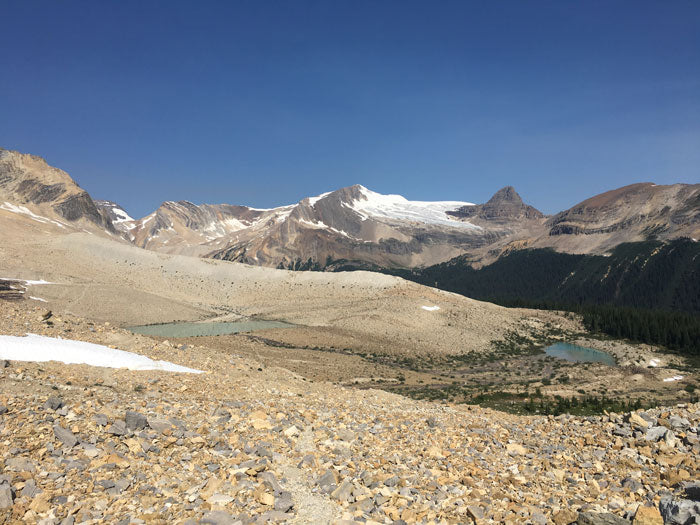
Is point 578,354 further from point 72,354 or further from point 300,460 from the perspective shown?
point 72,354

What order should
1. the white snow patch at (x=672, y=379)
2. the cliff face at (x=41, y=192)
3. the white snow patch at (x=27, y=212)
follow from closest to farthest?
the white snow patch at (x=672, y=379) < the white snow patch at (x=27, y=212) < the cliff face at (x=41, y=192)

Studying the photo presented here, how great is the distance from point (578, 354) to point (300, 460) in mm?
75891

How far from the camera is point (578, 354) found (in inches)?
2931

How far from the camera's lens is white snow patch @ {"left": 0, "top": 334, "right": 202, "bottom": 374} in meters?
18.8

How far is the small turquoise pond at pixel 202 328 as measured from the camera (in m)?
68.4

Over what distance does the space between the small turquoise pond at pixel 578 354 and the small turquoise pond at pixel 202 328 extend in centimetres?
4790

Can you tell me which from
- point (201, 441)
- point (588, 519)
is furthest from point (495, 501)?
point (201, 441)

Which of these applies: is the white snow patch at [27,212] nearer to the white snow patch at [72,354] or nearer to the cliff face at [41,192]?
the cliff face at [41,192]

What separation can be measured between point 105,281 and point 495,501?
99.3 metres

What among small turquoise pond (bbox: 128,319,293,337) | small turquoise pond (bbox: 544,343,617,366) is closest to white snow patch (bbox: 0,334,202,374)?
small turquoise pond (bbox: 128,319,293,337)

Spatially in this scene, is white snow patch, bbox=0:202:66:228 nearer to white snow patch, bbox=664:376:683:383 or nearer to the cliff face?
the cliff face

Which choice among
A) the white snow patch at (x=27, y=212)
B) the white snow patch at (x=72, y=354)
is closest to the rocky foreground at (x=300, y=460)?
the white snow patch at (x=72, y=354)

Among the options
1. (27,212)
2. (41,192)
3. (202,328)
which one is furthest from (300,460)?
(41,192)

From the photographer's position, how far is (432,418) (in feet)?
57.0
